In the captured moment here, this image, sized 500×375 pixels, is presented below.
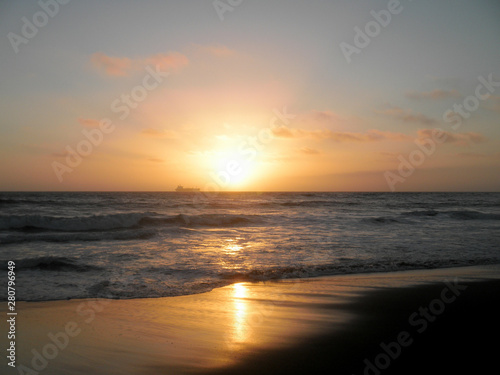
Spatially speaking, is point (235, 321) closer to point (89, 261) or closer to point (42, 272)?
point (42, 272)

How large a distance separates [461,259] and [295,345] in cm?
1007

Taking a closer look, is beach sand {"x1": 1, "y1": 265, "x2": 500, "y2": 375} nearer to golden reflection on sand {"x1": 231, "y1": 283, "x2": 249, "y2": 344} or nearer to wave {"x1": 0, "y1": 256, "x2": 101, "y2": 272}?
golden reflection on sand {"x1": 231, "y1": 283, "x2": 249, "y2": 344}

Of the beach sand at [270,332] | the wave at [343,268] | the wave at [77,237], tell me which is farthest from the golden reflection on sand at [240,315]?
the wave at [77,237]

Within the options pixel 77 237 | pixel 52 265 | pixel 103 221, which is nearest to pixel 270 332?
pixel 52 265

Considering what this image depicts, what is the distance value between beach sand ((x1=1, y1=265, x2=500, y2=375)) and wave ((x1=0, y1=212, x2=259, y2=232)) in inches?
830

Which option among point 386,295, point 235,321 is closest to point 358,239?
point 386,295

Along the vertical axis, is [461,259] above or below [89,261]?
below

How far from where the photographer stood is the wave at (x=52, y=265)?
10977 millimetres

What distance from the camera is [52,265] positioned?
11.3 m

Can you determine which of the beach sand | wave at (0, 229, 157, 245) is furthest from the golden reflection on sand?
wave at (0, 229, 157, 245)

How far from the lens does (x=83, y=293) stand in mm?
8367

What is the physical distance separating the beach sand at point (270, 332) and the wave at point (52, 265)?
3.56 meters

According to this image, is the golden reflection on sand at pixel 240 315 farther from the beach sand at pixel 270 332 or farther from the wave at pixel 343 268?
the wave at pixel 343 268

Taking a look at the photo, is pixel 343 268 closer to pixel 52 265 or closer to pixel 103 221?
pixel 52 265
